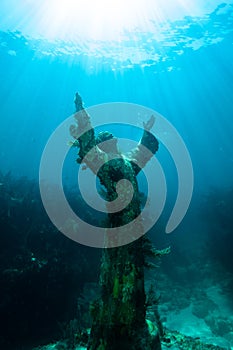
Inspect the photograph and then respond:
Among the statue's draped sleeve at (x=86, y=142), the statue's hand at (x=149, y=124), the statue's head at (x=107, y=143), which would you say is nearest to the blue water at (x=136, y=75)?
the statue's hand at (x=149, y=124)

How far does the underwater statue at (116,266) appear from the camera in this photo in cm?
325

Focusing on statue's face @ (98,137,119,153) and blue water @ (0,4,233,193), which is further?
blue water @ (0,4,233,193)

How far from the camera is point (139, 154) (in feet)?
14.1

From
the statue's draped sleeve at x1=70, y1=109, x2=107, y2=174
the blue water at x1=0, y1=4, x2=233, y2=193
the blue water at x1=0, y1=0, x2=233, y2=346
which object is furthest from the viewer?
the blue water at x1=0, y1=4, x2=233, y2=193

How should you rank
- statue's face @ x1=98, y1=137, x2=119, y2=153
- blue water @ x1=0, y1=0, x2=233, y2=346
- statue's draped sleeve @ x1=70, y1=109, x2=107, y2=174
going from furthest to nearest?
blue water @ x1=0, y1=0, x2=233, y2=346 → statue's face @ x1=98, y1=137, x2=119, y2=153 → statue's draped sleeve @ x1=70, y1=109, x2=107, y2=174

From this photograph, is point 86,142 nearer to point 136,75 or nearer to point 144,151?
point 144,151

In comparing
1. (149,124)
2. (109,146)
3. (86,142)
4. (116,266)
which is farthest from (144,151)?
(116,266)

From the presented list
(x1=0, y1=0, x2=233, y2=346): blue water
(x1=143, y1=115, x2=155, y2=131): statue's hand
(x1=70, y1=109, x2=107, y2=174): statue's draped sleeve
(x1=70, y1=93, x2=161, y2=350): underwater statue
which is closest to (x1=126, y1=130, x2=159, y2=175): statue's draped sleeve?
(x1=143, y1=115, x2=155, y2=131): statue's hand

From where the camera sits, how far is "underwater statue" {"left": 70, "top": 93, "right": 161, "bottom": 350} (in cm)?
325

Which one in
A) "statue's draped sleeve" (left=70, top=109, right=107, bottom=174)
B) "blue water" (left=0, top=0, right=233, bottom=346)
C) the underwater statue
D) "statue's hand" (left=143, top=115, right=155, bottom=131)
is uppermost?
"blue water" (left=0, top=0, right=233, bottom=346)

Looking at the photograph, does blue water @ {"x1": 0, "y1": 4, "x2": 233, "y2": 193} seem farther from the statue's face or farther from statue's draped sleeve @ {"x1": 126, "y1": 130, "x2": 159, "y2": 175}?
the statue's face

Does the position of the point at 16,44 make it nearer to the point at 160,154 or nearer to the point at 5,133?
the point at 5,133

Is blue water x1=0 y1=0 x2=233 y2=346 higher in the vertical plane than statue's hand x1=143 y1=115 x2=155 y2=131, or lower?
higher

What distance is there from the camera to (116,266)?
3.39m
